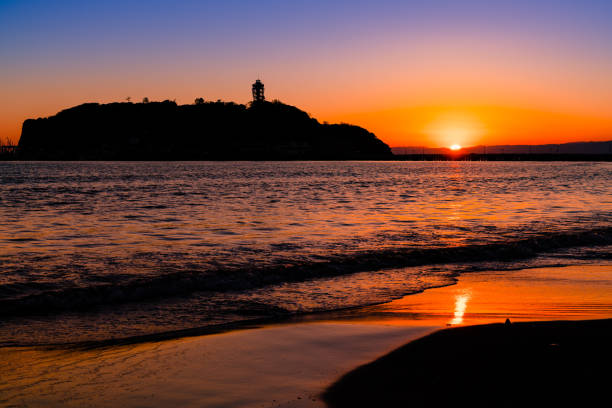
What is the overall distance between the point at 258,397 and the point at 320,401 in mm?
582

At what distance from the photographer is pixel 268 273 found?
11469mm

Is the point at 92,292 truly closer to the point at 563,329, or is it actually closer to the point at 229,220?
the point at 563,329

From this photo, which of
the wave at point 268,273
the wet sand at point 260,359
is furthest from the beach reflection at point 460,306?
the wave at point 268,273

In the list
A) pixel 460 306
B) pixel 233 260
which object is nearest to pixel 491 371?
pixel 460 306

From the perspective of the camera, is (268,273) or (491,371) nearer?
(491,371)

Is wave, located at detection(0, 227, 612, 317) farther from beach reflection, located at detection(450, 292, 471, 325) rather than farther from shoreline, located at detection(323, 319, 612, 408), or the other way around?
shoreline, located at detection(323, 319, 612, 408)

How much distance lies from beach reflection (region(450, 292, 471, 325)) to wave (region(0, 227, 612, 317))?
3.15m

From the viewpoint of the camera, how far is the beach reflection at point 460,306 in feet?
25.0

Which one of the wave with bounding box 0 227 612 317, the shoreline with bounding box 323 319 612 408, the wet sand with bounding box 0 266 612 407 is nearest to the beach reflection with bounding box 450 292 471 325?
the wet sand with bounding box 0 266 612 407

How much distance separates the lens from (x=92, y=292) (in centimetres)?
950

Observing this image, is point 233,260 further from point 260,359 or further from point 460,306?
point 260,359

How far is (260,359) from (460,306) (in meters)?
4.18

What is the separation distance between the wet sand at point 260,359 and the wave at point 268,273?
2609mm

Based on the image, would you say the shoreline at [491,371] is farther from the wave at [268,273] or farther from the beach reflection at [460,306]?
the wave at [268,273]
